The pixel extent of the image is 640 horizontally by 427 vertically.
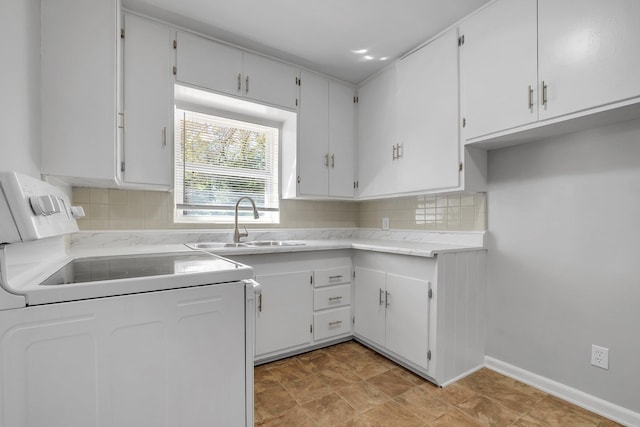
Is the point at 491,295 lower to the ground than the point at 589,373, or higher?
higher

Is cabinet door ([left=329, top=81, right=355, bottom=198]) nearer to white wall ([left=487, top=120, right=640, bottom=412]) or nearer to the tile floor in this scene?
white wall ([left=487, top=120, right=640, bottom=412])

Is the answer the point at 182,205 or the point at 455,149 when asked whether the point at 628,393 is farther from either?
the point at 182,205

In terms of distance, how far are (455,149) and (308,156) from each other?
1.23 m

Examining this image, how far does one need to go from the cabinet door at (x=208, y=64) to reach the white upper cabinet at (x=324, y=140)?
606mm

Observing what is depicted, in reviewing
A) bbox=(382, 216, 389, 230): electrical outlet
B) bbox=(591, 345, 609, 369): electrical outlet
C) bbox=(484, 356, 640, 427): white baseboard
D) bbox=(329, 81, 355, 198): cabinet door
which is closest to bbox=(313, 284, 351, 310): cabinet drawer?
bbox=(382, 216, 389, 230): electrical outlet

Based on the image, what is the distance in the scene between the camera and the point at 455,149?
2.02m

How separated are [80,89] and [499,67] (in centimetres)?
237

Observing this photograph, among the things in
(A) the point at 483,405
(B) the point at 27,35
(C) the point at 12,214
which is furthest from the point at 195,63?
(A) the point at 483,405

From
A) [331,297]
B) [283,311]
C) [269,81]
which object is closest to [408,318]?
[331,297]

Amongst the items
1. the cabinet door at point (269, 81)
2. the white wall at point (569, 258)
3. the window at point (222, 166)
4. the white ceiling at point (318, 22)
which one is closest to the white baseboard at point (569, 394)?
the white wall at point (569, 258)

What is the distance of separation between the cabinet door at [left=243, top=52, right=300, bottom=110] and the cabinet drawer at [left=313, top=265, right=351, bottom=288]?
145 cm

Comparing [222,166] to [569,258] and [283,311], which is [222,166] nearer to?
[283,311]

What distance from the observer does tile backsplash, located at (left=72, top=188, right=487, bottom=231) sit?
6.66 ft

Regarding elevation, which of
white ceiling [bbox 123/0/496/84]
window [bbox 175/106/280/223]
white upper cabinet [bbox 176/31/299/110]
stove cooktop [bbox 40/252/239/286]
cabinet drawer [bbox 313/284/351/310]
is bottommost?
cabinet drawer [bbox 313/284/351/310]
